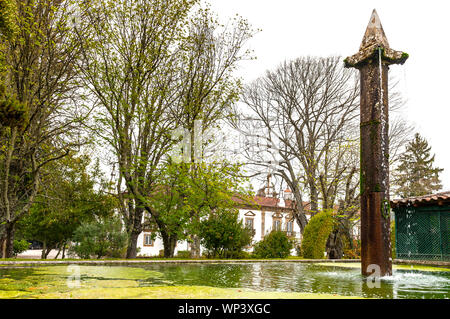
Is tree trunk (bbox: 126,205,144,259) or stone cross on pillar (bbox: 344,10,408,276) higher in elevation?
stone cross on pillar (bbox: 344,10,408,276)

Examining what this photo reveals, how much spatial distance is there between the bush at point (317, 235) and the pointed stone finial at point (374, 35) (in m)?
10.1

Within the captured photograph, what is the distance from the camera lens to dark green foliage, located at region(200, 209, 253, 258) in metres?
14.7

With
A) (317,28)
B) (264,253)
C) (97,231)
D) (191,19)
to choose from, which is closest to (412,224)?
(264,253)

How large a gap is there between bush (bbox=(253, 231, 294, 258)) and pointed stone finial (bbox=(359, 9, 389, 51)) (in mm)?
11599

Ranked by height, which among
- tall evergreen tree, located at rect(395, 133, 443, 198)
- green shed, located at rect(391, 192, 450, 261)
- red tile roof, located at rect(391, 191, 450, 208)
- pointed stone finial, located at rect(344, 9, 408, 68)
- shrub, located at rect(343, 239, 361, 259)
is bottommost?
shrub, located at rect(343, 239, 361, 259)

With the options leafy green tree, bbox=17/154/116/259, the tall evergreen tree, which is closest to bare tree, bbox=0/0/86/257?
leafy green tree, bbox=17/154/116/259

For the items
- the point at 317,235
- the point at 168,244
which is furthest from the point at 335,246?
the point at 168,244

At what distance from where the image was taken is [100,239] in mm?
19047

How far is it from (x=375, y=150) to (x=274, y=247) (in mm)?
11100

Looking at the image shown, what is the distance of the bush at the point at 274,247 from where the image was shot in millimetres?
17500

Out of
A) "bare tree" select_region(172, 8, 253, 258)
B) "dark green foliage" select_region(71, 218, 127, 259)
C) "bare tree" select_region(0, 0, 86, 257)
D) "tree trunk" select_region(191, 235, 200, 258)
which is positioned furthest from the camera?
"dark green foliage" select_region(71, 218, 127, 259)

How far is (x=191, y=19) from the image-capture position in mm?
14406

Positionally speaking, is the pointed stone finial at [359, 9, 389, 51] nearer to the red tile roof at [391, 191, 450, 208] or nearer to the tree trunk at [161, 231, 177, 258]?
the red tile roof at [391, 191, 450, 208]
